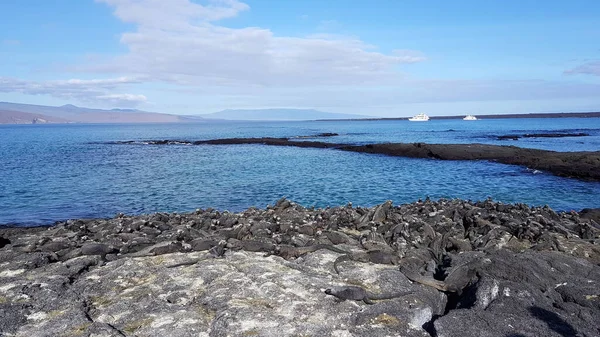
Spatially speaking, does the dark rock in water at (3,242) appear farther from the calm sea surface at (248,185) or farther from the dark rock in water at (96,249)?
the calm sea surface at (248,185)

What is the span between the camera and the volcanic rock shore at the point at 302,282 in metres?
6.11

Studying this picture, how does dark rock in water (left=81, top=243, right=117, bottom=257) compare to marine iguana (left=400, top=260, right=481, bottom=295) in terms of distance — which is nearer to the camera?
marine iguana (left=400, top=260, right=481, bottom=295)

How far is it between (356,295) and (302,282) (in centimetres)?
106

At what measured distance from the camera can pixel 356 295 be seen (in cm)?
689

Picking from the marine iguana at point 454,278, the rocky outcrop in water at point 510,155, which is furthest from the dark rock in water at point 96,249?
the rocky outcrop in water at point 510,155

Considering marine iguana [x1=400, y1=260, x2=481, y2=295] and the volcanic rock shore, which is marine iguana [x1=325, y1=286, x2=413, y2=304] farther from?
marine iguana [x1=400, y1=260, x2=481, y2=295]

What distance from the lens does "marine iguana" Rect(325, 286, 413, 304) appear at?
6887 mm

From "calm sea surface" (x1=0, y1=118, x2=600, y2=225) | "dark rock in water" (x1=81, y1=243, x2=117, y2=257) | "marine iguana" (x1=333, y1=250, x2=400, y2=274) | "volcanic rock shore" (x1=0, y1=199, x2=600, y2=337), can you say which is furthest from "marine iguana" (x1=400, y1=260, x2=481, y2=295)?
"calm sea surface" (x1=0, y1=118, x2=600, y2=225)

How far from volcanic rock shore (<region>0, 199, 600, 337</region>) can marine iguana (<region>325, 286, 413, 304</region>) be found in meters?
0.02

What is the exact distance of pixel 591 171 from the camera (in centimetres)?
3444

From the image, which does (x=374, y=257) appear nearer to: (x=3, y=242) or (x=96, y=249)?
(x=96, y=249)

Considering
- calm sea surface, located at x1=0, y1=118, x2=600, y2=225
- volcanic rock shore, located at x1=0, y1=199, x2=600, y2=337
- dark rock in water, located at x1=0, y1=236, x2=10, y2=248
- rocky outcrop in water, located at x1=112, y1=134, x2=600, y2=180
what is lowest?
calm sea surface, located at x1=0, y1=118, x2=600, y2=225

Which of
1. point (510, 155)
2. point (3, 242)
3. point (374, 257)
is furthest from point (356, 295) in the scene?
point (510, 155)

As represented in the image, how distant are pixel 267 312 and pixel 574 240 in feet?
28.6
